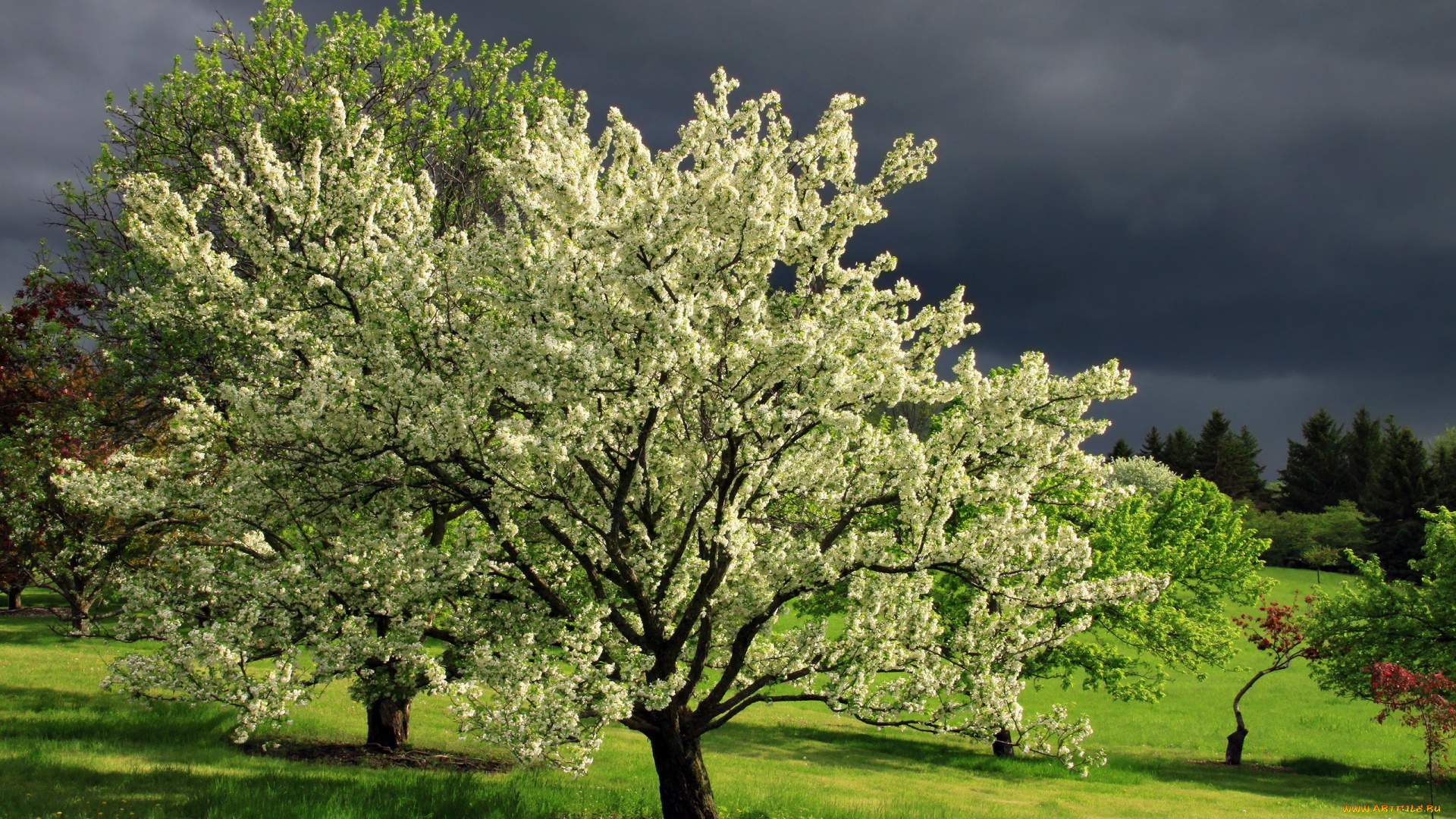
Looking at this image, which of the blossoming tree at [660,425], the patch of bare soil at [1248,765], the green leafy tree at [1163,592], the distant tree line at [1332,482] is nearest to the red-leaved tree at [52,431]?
the blossoming tree at [660,425]

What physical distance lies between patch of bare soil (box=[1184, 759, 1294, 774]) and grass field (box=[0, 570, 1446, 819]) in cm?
39

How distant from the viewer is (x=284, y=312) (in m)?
13.5

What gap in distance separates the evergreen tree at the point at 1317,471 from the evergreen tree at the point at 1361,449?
0.57 metres

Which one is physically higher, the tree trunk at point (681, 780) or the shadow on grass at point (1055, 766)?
the tree trunk at point (681, 780)

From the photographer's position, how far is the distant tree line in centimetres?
8419

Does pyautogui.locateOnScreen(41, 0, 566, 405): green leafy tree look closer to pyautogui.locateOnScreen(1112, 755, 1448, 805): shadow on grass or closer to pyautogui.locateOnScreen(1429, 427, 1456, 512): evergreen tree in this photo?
pyautogui.locateOnScreen(1112, 755, 1448, 805): shadow on grass

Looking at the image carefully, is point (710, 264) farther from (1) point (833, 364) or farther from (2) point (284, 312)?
(2) point (284, 312)

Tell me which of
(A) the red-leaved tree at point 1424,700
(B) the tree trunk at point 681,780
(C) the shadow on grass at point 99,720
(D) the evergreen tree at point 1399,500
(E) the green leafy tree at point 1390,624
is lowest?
(C) the shadow on grass at point 99,720

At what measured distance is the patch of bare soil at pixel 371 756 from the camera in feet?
59.4

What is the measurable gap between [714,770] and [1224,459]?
110 metres

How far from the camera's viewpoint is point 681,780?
13336 millimetres

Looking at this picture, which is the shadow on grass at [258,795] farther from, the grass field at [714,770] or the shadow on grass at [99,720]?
the shadow on grass at [99,720]

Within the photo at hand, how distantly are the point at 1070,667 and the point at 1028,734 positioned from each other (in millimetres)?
19572

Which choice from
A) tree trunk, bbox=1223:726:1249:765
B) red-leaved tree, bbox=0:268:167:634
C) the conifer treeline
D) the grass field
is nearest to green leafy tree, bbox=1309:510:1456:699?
tree trunk, bbox=1223:726:1249:765
